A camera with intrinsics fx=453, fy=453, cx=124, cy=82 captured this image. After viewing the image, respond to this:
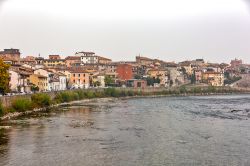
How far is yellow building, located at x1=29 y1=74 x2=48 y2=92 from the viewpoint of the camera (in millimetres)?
28828

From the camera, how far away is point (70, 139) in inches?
487

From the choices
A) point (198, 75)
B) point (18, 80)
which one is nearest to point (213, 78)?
point (198, 75)

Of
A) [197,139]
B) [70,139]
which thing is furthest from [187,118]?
[70,139]

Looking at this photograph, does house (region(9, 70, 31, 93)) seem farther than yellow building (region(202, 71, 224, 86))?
No

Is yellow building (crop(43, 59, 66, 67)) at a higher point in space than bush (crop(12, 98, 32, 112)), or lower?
higher

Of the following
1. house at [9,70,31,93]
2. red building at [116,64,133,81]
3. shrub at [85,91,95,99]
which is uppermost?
red building at [116,64,133,81]

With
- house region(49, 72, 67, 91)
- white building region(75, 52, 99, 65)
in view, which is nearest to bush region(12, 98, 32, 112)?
house region(49, 72, 67, 91)

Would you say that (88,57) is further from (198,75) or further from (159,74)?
(198,75)

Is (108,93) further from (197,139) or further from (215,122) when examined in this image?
(197,139)

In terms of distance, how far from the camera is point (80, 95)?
30.1m

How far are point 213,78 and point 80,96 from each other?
99.0 ft

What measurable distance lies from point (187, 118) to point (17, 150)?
9.30 metres

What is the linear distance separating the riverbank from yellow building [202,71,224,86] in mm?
2674

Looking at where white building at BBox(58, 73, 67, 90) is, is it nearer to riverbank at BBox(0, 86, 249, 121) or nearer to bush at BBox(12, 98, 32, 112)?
riverbank at BBox(0, 86, 249, 121)
